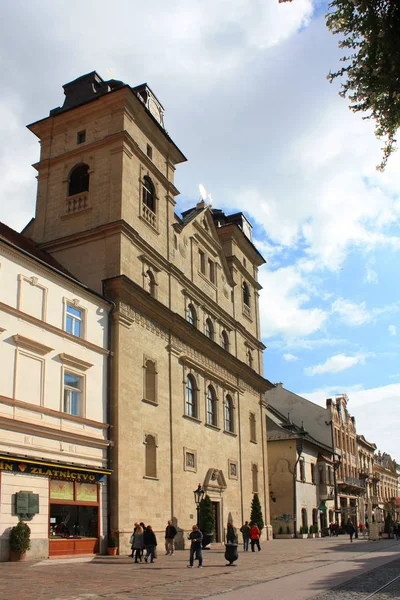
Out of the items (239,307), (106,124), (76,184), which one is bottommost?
(239,307)

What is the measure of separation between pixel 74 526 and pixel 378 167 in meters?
18.8

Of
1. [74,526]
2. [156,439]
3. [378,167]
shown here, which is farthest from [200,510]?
[378,167]

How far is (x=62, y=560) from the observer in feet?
68.9

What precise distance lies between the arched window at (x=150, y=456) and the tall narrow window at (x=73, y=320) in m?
6.60

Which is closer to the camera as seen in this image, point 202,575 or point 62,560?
point 202,575

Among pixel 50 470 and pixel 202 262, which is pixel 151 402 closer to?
pixel 50 470

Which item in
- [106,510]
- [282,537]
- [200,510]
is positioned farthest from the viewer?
[282,537]

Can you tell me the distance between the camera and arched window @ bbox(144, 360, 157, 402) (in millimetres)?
29703

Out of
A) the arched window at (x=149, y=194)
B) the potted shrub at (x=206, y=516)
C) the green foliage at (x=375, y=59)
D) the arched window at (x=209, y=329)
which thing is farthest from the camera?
the arched window at (x=209, y=329)

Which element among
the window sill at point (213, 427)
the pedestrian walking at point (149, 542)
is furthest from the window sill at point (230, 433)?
the pedestrian walking at point (149, 542)

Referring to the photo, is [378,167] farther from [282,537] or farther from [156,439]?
[282,537]

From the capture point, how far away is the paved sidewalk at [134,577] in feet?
41.9

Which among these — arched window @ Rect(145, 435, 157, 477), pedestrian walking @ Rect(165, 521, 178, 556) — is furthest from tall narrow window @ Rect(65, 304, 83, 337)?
pedestrian walking @ Rect(165, 521, 178, 556)

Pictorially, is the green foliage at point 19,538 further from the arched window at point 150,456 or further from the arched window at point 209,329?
the arched window at point 209,329
